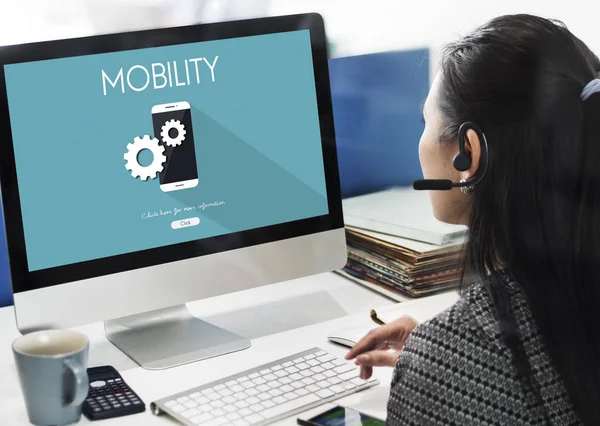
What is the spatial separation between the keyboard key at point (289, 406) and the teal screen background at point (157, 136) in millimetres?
316

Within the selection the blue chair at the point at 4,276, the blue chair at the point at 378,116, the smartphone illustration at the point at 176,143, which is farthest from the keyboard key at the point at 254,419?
the blue chair at the point at 378,116

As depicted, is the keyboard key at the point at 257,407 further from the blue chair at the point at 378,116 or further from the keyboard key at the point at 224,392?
the blue chair at the point at 378,116

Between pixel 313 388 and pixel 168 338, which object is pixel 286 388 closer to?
pixel 313 388

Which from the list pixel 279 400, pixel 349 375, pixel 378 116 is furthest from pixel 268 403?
pixel 378 116

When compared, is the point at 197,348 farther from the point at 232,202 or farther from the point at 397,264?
the point at 397,264

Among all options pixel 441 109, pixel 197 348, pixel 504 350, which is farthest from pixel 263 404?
pixel 441 109

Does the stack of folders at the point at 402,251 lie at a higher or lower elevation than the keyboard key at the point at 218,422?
higher

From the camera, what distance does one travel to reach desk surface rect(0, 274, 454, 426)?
1104mm

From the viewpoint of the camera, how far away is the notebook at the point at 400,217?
149 centimetres

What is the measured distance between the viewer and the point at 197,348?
1248 mm

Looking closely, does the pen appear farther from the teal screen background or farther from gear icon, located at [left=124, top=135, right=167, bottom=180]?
gear icon, located at [left=124, top=135, right=167, bottom=180]

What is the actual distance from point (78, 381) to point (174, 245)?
0.97 ft

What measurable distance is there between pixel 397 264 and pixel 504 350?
0.60m

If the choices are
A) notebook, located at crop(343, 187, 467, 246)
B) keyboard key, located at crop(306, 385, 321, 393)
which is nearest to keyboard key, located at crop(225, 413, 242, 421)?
keyboard key, located at crop(306, 385, 321, 393)
